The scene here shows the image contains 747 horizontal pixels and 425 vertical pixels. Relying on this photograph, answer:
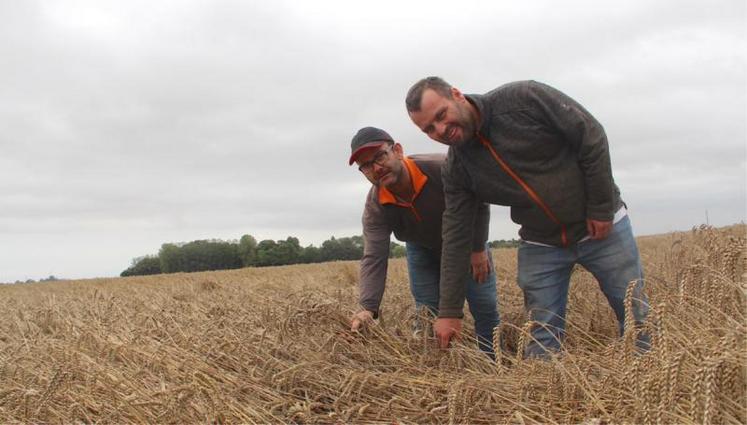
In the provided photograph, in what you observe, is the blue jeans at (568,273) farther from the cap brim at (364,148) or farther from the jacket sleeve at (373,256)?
the cap brim at (364,148)

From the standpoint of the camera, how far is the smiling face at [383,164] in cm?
327

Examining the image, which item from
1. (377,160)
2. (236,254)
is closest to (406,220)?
(377,160)

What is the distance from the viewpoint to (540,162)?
289cm

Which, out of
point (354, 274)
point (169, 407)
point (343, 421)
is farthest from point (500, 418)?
point (354, 274)

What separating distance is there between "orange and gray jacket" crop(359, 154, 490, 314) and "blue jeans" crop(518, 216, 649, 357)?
453 millimetres

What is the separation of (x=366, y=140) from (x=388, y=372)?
1181 mm

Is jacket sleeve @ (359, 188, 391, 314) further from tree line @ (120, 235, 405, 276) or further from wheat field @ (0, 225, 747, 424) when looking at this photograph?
tree line @ (120, 235, 405, 276)

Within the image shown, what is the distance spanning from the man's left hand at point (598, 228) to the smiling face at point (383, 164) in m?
1.05

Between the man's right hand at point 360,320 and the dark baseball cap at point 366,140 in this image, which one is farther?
the man's right hand at point 360,320

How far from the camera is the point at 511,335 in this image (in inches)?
154

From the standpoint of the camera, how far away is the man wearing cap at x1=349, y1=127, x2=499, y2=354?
338 cm

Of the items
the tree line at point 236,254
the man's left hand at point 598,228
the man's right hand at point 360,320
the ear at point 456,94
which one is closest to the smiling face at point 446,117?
the ear at point 456,94

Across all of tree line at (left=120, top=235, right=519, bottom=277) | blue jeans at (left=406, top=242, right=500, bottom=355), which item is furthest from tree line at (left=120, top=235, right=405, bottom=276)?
blue jeans at (left=406, top=242, right=500, bottom=355)

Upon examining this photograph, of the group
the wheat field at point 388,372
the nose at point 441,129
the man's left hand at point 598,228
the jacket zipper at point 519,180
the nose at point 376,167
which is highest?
the nose at point 441,129
